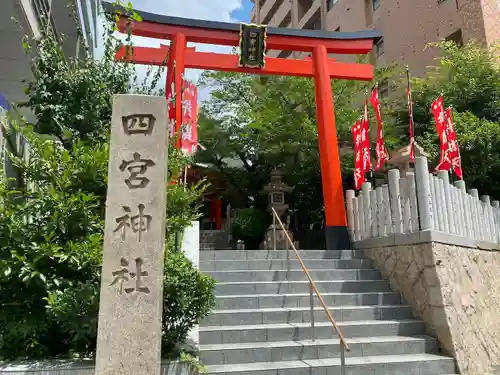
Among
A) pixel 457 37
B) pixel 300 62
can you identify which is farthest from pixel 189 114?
pixel 457 37

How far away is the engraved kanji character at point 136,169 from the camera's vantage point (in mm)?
3809

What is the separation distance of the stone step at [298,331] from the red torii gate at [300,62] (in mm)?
3424

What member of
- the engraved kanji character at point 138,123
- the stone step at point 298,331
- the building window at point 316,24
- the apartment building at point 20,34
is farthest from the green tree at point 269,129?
the building window at point 316,24

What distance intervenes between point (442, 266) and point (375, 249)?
5.51 feet

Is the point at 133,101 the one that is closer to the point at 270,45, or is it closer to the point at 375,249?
the point at 375,249

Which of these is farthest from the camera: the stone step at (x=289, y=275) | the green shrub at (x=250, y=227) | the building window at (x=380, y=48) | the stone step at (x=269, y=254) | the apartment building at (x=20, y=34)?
the building window at (x=380, y=48)

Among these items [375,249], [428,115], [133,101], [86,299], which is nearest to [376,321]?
[375,249]

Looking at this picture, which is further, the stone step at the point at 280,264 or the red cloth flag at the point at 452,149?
the red cloth flag at the point at 452,149

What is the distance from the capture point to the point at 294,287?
6.96 meters

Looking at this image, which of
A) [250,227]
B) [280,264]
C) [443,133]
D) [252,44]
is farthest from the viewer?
[250,227]

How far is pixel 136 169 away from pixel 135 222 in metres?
0.48

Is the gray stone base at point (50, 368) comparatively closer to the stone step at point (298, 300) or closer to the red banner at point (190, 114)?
the stone step at point (298, 300)

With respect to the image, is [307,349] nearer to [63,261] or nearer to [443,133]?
[63,261]

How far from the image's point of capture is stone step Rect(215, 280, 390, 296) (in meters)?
6.65
